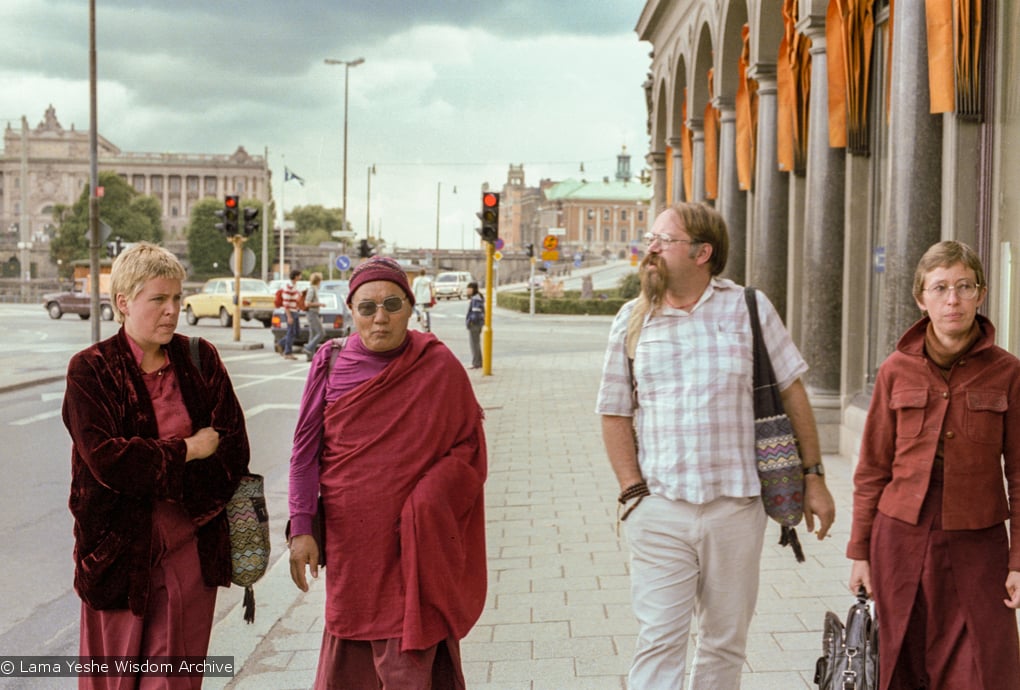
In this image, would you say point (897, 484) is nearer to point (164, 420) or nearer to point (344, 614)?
point (344, 614)

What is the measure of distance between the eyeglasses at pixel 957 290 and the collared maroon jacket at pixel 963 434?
125 millimetres

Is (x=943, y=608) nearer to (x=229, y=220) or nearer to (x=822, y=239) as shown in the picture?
(x=822, y=239)

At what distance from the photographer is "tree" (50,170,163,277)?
104 m

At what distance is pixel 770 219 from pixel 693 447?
407 inches

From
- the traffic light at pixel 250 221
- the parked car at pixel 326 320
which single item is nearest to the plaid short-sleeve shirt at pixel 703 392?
the parked car at pixel 326 320

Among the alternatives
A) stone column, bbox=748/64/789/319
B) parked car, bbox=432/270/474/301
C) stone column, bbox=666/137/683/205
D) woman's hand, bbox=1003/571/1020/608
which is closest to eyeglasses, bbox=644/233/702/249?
woman's hand, bbox=1003/571/1020/608

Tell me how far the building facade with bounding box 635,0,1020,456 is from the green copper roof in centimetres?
15169

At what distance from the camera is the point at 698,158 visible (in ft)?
69.0

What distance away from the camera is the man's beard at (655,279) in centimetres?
356

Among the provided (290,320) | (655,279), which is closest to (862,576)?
(655,279)

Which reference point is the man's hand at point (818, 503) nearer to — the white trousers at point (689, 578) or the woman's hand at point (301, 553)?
the white trousers at point (689, 578)

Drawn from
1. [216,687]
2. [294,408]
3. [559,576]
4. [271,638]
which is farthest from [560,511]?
[294,408]

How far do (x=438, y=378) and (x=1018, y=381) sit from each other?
171 cm

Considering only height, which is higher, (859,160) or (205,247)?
(205,247)
